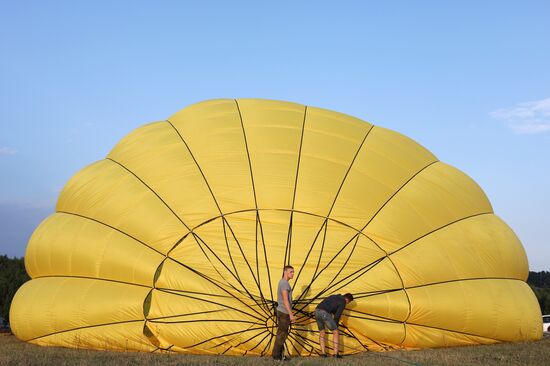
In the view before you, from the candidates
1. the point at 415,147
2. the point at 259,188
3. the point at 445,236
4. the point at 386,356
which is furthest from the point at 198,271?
the point at 415,147

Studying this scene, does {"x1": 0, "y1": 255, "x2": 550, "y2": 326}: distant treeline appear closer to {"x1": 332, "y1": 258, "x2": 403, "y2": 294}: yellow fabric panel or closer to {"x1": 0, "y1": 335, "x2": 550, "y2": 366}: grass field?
{"x1": 0, "y1": 335, "x2": 550, "y2": 366}: grass field

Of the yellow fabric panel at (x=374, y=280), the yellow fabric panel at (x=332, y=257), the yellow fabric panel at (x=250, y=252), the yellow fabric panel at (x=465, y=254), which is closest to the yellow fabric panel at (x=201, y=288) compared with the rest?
the yellow fabric panel at (x=250, y=252)

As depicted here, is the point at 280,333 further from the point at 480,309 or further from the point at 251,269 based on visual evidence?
the point at 480,309

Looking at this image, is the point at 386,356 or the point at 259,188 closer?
the point at 386,356

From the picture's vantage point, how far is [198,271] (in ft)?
27.5

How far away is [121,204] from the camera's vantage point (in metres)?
9.16

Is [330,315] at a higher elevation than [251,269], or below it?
below

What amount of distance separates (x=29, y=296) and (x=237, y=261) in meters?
3.24

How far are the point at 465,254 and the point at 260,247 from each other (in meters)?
3.06

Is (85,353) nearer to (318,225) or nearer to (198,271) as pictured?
(198,271)

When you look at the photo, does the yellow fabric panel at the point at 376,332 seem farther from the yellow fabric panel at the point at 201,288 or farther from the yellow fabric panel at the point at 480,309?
the yellow fabric panel at the point at 201,288

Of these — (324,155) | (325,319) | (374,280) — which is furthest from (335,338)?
(324,155)

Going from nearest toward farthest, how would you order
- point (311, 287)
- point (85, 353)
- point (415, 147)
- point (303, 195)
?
point (85, 353)
point (311, 287)
point (303, 195)
point (415, 147)

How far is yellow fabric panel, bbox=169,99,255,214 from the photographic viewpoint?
8914 millimetres
